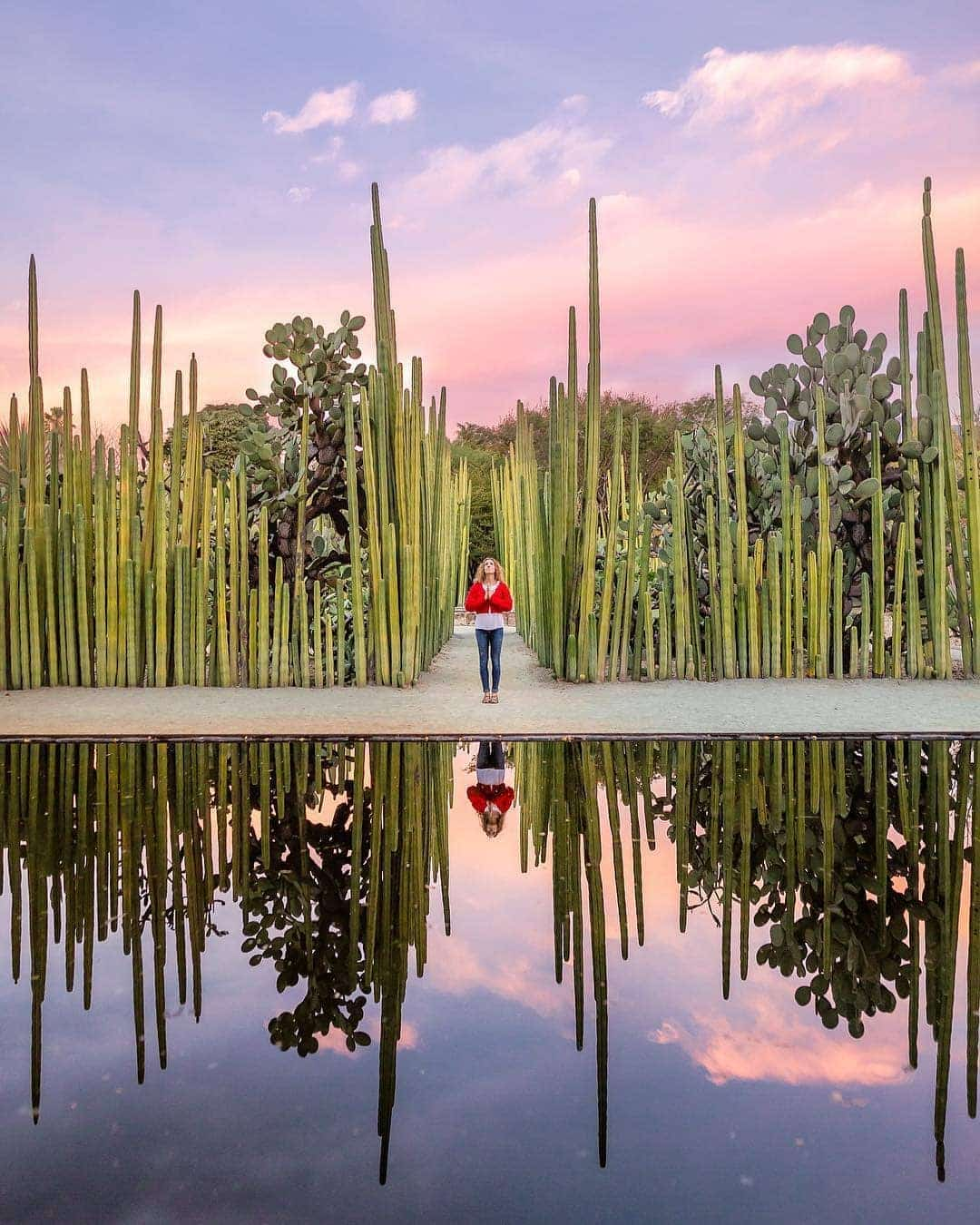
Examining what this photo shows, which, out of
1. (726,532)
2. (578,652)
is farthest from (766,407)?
(578,652)

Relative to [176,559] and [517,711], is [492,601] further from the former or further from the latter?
[176,559]

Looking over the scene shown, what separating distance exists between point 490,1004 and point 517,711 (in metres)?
3.07

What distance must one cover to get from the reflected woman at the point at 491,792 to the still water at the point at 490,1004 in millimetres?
26

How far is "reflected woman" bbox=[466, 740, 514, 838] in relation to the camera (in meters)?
3.12

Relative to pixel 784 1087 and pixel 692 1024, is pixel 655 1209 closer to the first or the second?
pixel 784 1087

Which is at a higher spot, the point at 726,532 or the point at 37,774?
the point at 726,532

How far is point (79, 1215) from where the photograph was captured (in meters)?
1.29

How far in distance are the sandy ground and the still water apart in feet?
3.36

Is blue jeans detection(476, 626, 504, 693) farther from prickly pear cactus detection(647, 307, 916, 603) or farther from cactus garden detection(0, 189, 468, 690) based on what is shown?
prickly pear cactus detection(647, 307, 916, 603)

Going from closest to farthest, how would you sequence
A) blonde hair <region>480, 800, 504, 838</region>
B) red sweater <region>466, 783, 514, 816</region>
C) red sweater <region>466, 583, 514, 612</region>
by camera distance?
blonde hair <region>480, 800, 504, 838</region> < red sweater <region>466, 783, 514, 816</region> < red sweater <region>466, 583, 514, 612</region>

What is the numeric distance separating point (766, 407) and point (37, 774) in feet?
14.0

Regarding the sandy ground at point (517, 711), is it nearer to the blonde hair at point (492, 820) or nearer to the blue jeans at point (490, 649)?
the blue jeans at point (490, 649)

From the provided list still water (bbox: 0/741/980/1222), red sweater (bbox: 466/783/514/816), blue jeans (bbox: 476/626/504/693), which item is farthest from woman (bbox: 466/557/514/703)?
still water (bbox: 0/741/980/1222)

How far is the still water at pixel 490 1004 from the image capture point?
1.37 meters
